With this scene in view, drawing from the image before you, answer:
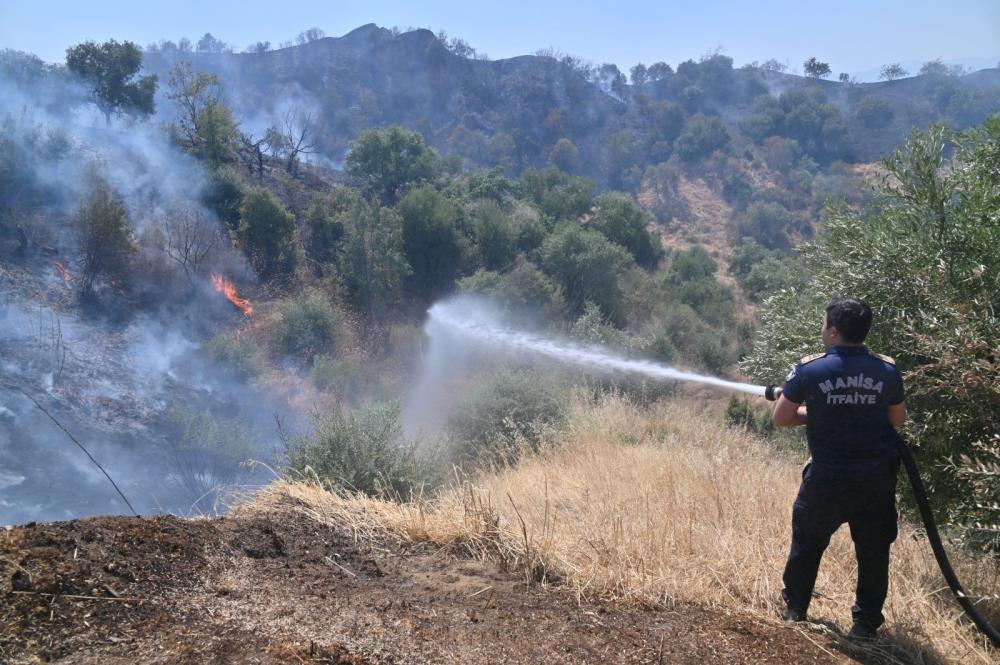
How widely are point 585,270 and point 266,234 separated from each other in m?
10.6

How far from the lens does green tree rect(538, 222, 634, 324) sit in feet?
72.8

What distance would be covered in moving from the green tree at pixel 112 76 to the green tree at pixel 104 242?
11043mm

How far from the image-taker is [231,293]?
1981 cm

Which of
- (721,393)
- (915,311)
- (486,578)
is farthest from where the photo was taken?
(721,393)

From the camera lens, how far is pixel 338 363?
17938mm

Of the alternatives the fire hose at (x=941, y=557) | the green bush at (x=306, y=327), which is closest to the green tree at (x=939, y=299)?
the fire hose at (x=941, y=557)

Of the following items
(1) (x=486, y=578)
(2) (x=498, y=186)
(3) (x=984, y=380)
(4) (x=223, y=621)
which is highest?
(2) (x=498, y=186)

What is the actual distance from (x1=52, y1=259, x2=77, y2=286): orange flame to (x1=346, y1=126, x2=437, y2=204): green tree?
13.7 meters

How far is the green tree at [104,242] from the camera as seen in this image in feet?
56.3

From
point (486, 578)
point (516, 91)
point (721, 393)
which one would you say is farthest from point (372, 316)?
point (516, 91)

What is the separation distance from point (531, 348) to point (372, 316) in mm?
6326

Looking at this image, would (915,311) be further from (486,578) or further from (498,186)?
(498,186)

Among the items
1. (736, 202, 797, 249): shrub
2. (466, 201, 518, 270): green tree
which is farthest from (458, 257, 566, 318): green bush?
(736, 202, 797, 249): shrub

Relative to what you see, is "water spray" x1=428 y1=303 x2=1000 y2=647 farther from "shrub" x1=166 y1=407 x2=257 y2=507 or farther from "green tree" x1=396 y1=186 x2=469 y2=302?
"shrub" x1=166 y1=407 x2=257 y2=507
